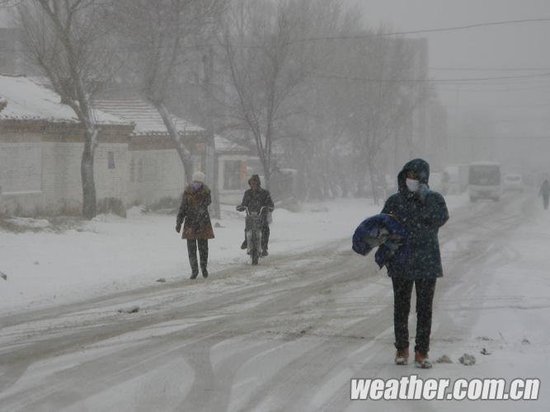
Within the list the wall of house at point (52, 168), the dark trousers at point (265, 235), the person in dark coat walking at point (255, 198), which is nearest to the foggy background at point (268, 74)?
the wall of house at point (52, 168)

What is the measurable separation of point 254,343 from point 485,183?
55260mm

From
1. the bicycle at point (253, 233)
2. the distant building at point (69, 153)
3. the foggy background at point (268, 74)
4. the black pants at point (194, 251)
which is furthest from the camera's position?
the foggy background at point (268, 74)

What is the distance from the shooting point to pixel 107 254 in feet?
70.6

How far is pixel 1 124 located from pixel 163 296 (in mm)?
15106

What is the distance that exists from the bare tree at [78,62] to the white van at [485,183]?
36.5 m

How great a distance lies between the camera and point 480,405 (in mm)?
7629

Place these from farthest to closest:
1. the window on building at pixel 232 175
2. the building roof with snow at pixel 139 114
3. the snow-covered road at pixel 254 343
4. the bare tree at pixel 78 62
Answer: the window on building at pixel 232 175 → the building roof with snow at pixel 139 114 → the bare tree at pixel 78 62 → the snow-covered road at pixel 254 343

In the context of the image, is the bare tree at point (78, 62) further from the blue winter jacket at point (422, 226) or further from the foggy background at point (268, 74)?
the blue winter jacket at point (422, 226)

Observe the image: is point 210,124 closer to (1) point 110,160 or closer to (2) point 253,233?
(1) point 110,160

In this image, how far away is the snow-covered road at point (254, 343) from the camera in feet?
25.6

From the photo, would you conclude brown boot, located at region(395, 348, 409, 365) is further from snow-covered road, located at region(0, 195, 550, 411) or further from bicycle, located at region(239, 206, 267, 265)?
bicycle, located at region(239, 206, 267, 265)

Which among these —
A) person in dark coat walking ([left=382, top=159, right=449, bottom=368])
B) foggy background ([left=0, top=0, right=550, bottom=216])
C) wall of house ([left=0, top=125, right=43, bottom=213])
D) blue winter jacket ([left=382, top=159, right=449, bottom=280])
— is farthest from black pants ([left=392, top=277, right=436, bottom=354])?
foggy background ([left=0, top=0, right=550, bottom=216])

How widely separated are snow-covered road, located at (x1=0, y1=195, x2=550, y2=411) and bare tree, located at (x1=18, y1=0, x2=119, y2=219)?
1370 cm

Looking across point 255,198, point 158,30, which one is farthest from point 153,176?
point 255,198
